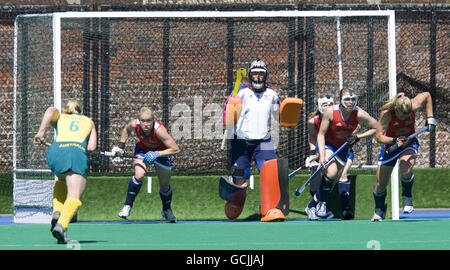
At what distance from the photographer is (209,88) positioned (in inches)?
437

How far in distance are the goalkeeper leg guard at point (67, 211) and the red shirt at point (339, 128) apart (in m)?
3.87

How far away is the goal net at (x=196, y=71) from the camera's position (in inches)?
421

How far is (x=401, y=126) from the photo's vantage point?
29.7 feet

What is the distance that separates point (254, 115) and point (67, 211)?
2965mm

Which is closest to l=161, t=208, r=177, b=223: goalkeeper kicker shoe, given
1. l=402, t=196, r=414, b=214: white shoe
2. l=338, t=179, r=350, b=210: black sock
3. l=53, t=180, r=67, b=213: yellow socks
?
l=338, t=179, r=350, b=210: black sock

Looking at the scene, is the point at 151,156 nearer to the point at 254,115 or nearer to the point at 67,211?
the point at 254,115

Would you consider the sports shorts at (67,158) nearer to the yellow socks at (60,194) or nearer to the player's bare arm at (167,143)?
the yellow socks at (60,194)

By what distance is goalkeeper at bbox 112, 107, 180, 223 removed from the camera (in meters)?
8.76

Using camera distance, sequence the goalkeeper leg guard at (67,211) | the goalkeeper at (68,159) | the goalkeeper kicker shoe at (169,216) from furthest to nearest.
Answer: the goalkeeper kicker shoe at (169,216) → the goalkeeper at (68,159) → the goalkeeper leg guard at (67,211)

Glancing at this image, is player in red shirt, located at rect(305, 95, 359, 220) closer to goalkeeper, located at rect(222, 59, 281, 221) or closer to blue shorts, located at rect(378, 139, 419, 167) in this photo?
blue shorts, located at rect(378, 139, 419, 167)

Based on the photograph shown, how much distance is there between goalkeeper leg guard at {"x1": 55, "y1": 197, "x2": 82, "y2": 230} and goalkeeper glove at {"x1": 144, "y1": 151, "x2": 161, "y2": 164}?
2.45 m

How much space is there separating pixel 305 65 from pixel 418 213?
2493mm

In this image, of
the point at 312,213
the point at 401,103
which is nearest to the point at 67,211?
the point at 312,213

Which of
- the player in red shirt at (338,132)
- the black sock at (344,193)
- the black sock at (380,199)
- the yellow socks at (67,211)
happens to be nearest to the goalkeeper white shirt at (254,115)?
the player in red shirt at (338,132)
